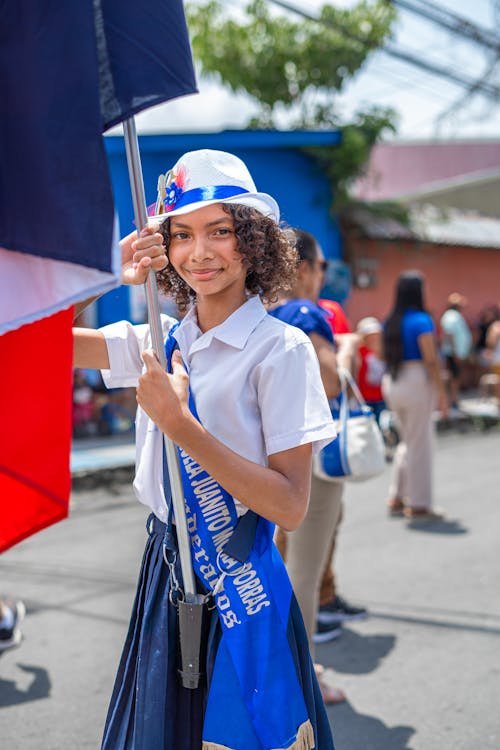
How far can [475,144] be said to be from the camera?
2997 cm

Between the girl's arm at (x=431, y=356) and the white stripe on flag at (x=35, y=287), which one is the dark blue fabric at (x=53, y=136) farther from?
the girl's arm at (x=431, y=356)

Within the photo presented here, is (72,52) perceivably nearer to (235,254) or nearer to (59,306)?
(59,306)

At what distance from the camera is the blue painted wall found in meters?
13.7

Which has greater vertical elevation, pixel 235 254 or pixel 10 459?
pixel 235 254

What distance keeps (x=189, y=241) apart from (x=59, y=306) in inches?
22.7

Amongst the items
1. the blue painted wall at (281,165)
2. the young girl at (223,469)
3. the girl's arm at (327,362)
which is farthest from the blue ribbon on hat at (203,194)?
the blue painted wall at (281,165)

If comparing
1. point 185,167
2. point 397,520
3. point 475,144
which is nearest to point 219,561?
point 185,167

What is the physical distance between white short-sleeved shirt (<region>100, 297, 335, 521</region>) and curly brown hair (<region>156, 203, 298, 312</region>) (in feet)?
0.38

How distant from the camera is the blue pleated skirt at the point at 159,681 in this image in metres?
2.13

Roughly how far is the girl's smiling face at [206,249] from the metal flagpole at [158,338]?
18cm

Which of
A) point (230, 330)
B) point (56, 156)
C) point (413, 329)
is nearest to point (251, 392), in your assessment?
point (230, 330)

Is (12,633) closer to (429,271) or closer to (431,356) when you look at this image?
(431,356)

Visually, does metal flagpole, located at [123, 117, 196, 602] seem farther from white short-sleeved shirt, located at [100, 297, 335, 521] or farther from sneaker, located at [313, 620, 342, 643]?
sneaker, located at [313, 620, 342, 643]

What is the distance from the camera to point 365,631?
4988 millimetres
